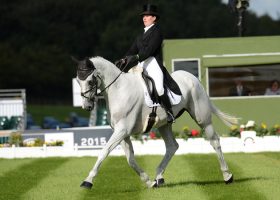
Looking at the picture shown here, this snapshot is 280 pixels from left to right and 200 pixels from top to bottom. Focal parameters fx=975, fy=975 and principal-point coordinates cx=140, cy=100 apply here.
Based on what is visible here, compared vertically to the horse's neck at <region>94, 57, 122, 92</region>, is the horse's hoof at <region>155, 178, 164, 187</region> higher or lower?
lower

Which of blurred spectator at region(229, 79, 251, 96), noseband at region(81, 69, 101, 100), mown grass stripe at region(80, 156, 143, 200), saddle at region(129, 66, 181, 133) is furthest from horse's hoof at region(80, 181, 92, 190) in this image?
blurred spectator at region(229, 79, 251, 96)

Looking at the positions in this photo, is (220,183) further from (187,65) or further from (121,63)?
(187,65)

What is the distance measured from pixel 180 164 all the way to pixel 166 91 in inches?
230

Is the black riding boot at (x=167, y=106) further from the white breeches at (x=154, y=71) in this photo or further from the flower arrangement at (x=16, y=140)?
the flower arrangement at (x=16, y=140)

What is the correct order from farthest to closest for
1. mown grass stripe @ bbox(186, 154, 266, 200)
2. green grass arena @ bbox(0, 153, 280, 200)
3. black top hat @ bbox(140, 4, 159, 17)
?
1. black top hat @ bbox(140, 4, 159, 17)
2. green grass arena @ bbox(0, 153, 280, 200)
3. mown grass stripe @ bbox(186, 154, 266, 200)

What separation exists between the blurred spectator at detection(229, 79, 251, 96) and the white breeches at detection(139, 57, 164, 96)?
52.4 ft

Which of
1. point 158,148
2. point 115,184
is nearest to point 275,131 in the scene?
point 158,148

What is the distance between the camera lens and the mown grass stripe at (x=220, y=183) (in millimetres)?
15523

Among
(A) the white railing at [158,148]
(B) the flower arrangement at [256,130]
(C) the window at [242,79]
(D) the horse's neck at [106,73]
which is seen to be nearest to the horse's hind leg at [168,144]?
(D) the horse's neck at [106,73]

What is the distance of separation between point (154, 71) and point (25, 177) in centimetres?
456

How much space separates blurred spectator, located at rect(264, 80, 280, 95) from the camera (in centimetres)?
3294

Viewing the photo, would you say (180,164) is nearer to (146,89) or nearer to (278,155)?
(278,155)

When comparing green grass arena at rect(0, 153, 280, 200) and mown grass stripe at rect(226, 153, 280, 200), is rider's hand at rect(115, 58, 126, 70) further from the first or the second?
mown grass stripe at rect(226, 153, 280, 200)

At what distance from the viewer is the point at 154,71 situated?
56.4 feet
